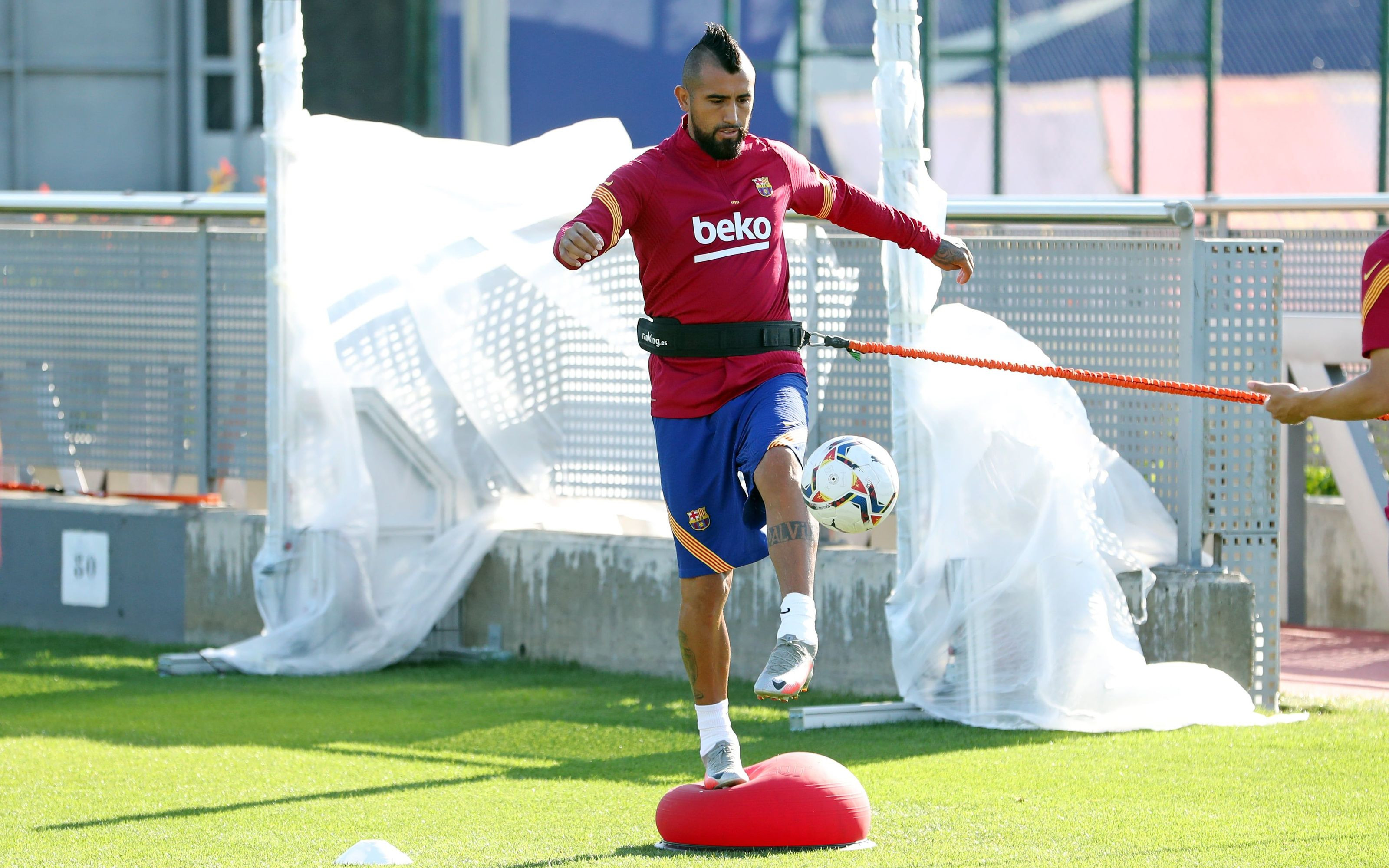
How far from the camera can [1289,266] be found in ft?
30.2

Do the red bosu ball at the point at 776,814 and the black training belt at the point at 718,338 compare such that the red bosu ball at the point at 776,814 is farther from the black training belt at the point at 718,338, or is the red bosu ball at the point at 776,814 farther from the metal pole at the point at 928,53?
the metal pole at the point at 928,53

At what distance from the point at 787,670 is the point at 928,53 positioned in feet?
39.3

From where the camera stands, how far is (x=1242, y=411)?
7.11 meters

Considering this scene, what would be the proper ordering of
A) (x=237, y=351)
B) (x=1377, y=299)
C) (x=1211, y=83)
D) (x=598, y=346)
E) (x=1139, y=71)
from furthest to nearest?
(x=1139, y=71) → (x=1211, y=83) → (x=237, y=351) → (x=598, y=346) → (x=1377, y=299)

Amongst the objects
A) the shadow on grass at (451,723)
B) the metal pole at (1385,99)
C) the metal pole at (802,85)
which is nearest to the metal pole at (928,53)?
the metal pole at (802,85)

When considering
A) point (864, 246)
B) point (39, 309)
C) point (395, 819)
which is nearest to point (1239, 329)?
point (864, 246)

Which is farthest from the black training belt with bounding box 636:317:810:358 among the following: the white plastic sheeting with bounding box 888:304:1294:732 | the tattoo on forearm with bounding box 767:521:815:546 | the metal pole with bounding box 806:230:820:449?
the metal pole with bounding box 806:230:820:449

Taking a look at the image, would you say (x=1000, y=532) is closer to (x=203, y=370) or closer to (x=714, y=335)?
(x=714, y=335)

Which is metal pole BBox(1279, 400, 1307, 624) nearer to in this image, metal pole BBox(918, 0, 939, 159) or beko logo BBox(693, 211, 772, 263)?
beko logo BBox(693, 211, 772, 263)

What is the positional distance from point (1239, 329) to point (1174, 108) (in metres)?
8.86

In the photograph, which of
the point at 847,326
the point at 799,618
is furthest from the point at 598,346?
the point at 799,618

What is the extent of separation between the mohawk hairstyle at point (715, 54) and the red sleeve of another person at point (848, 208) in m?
0.41

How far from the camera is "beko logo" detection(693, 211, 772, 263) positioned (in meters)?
5.09

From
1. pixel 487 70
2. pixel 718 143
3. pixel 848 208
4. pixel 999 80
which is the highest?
pixel 487 70
